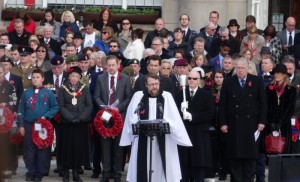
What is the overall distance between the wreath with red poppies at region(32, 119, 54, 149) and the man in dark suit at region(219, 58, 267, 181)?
2.61 meters

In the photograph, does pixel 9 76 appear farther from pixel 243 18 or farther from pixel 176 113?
pixel 243 18

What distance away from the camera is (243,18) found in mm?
19250

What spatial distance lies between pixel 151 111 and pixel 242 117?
5.06 feet

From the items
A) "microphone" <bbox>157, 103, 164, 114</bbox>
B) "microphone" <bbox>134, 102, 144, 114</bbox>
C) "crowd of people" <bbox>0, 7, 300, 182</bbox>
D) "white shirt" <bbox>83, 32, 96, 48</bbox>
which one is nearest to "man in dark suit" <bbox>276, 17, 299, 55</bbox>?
"crowd of people" <bbox>0, 7, 300, 182</bbox>

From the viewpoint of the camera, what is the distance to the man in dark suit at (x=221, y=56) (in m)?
15.3

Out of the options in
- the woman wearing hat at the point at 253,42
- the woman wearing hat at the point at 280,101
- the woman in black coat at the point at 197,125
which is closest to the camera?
the woman in black coat at the point at 197,125

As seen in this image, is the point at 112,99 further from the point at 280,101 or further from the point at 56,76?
the point at 280,101

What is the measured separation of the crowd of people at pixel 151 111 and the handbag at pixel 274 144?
4.1 inches

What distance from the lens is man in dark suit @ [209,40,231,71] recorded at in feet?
50.0

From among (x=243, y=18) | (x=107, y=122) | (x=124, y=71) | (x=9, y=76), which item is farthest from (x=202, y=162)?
(x=243, y=18)

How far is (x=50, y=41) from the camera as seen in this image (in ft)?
54.1

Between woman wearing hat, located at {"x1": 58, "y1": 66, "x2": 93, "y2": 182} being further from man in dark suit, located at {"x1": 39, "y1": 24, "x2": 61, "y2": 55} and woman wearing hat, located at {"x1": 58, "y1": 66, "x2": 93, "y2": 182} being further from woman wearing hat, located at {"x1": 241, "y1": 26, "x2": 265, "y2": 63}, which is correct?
woman wearing hat, located at {"x1": 241, "y1": 26, "x2": 265, "y2": 63}

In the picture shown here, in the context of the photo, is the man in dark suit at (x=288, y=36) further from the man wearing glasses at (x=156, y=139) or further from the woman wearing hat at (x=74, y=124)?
the man wearing glasses at (x=156, y=139)

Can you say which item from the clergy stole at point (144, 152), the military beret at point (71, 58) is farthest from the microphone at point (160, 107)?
the military beret at point (71, 58)
